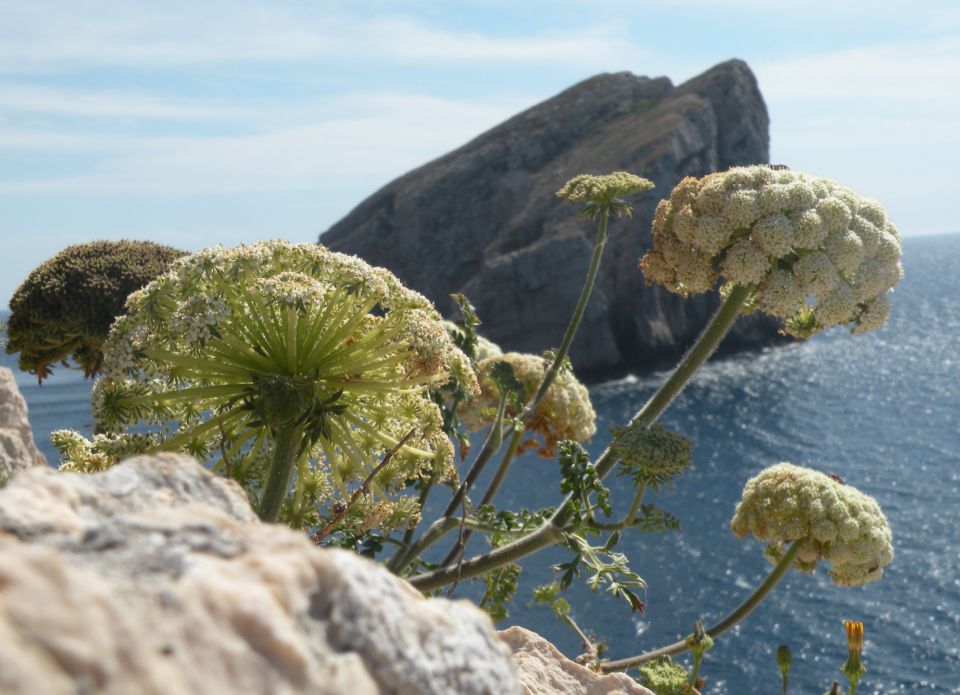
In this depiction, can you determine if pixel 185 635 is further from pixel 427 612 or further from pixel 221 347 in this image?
pixel 221 347

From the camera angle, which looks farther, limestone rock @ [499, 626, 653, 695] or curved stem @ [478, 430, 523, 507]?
curved stem @ [478, 430, 523, 507]

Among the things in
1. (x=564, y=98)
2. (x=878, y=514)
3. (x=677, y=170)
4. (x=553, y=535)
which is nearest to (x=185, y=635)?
(x=553, y=535)

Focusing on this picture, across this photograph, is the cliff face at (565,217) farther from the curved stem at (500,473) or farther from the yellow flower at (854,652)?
the yellow flower at (854,652)

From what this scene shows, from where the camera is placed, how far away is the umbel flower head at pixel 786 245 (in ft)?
18.6

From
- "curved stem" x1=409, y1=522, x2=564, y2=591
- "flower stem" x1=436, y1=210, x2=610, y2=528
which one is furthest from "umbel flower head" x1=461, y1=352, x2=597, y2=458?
"curved stem" x1=409, y1=522, x2=564, y2=591

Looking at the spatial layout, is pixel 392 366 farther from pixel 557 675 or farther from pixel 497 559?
pixel 557 675

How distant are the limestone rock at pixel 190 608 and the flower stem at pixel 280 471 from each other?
1.66 meters

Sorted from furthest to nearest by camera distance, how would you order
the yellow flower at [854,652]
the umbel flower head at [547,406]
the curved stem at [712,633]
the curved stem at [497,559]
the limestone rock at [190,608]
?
the umbel flower head at [547,406], the curved stem at [712,633], the yellow flower at [854,652], the curved stem at [497,559], the limestone rock at [190,608]

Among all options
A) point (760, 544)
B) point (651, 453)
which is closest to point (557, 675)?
point (651, 453)

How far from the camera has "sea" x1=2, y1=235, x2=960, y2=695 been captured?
42.0 meters

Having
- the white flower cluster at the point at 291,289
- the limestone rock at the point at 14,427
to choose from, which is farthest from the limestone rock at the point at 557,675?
the limestone rock at the point at 14,427

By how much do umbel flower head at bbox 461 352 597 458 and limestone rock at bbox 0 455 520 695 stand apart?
212 inches

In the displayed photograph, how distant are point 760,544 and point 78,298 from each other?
5779 centimetres

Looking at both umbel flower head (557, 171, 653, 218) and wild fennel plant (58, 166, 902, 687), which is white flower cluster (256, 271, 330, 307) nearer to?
wild fennel plant (58, 166, 902, 687)
